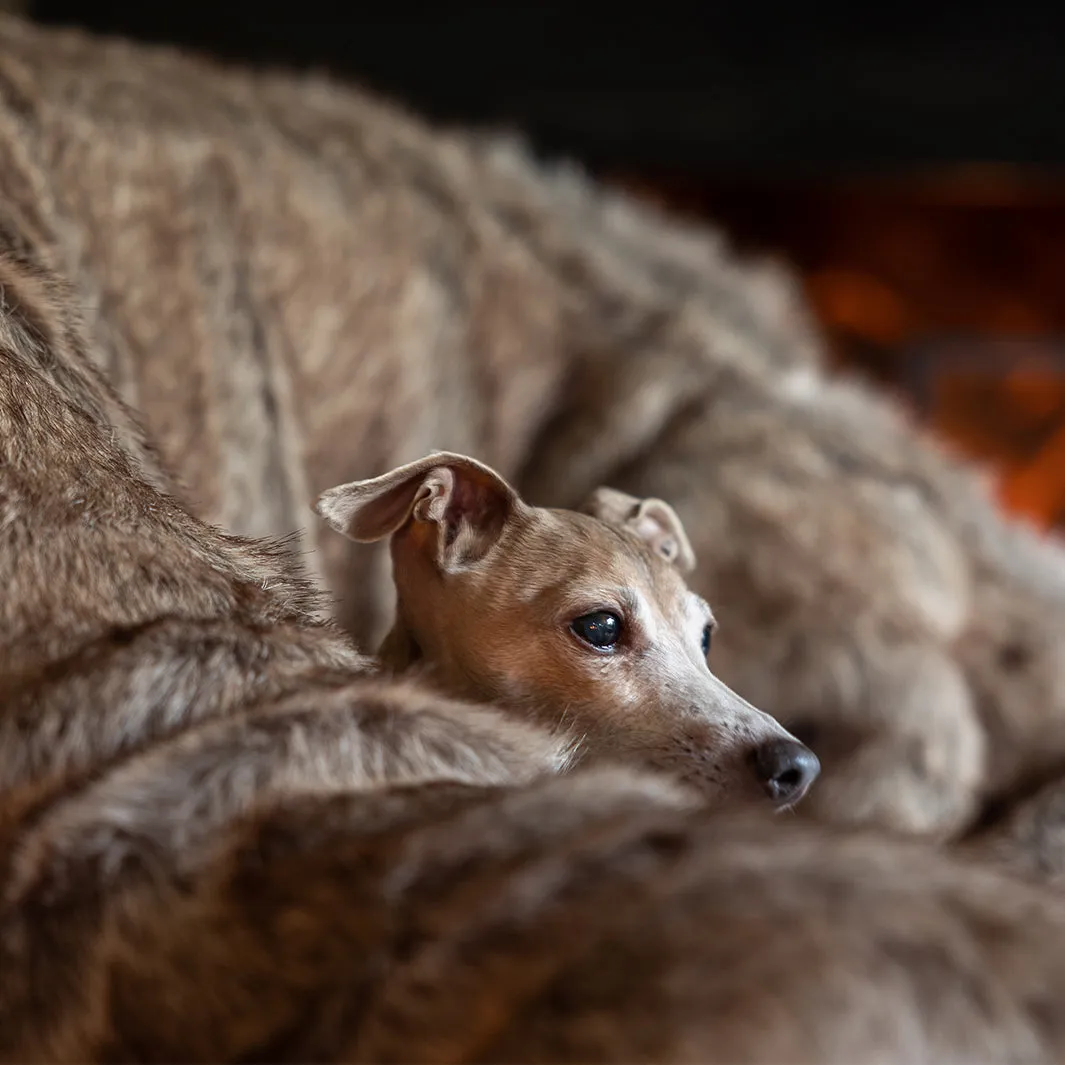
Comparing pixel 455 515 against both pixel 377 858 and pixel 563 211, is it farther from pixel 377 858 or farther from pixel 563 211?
pixel 563 211

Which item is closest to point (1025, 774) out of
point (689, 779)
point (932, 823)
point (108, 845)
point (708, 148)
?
point (932, 823)

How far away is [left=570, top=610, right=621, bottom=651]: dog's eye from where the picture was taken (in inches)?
27.3

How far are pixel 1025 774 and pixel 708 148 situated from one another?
1.16 metres

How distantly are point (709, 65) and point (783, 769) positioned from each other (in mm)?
1464

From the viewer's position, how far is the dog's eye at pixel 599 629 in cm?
69

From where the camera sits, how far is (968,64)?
6.17 ft

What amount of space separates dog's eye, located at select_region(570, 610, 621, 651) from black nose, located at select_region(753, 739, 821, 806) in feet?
0.31

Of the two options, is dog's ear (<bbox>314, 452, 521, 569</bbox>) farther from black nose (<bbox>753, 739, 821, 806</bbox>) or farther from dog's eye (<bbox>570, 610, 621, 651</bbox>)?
black nose (<bbox>753, 739, 821, 806</bbox>)

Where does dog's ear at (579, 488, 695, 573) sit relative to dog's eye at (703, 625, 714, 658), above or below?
above

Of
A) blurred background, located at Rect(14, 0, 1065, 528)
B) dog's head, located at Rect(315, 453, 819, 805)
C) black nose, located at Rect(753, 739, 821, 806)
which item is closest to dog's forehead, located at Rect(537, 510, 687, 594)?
dog's head, located at Rect(315, 453, 819, 805)

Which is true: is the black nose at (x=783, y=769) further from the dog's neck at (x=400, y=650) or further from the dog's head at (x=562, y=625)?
the dog's neck at (x=400, y=650)

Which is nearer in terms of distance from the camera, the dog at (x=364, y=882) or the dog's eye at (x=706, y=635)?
the dog at (x=364, y=882)

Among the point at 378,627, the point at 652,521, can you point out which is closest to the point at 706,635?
the point at 652,521

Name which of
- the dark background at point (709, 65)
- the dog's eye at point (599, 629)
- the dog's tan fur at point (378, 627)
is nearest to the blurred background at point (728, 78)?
the dark background at point (709, 65)
